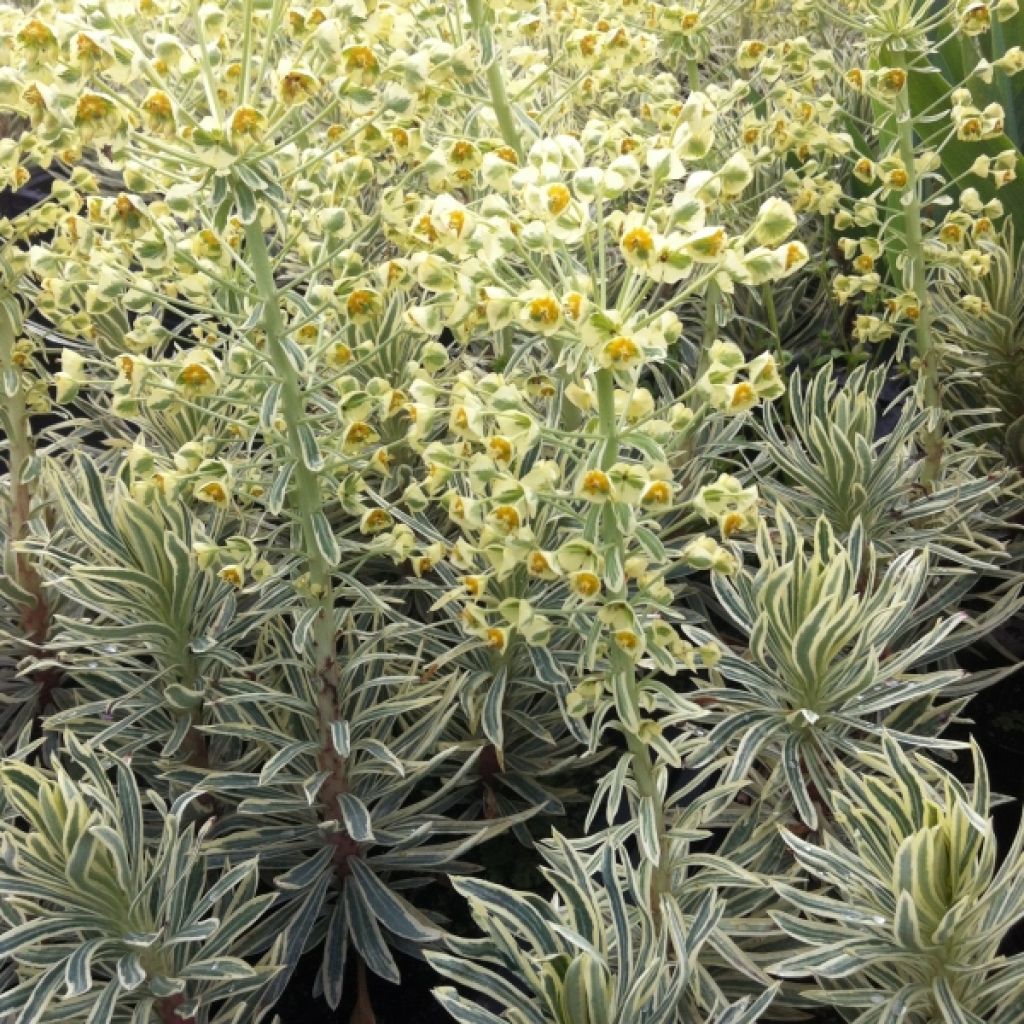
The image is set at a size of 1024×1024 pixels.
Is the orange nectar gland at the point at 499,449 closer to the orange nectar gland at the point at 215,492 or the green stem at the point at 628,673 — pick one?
the green stem at the point at 628,673

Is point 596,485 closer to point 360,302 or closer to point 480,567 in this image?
point 360,302

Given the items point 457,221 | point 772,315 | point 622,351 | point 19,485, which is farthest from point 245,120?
point 772,315

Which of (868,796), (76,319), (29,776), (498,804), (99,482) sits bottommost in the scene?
(498,804)

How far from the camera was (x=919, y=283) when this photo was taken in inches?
72.3

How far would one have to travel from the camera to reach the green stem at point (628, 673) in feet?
3.49

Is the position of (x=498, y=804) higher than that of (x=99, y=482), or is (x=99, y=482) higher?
(x=99, y=482)

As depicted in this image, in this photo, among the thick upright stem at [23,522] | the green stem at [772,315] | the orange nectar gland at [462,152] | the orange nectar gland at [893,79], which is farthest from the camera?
the green stem at [772,315]

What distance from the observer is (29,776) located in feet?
4.37

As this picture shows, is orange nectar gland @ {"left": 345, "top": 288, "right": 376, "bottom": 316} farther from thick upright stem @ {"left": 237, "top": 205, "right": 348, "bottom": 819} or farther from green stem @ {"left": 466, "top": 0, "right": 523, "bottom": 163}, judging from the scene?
green stem @ {"left": 466, "top": 0, "right": 523, "bottom": 163}

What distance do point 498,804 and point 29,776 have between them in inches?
27.4

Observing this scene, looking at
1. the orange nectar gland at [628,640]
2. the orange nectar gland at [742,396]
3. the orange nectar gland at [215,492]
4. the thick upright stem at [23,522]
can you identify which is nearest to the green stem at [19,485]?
the thick upright stem at [23,522]

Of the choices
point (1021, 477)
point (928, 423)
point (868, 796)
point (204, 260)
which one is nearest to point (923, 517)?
point (928, 423)

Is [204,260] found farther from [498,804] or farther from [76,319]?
[498,804]

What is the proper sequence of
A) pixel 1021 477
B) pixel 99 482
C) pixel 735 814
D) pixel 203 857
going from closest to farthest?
pixel 203 857, pixel 735 814, pixel 99 482, pixel 1021 477
